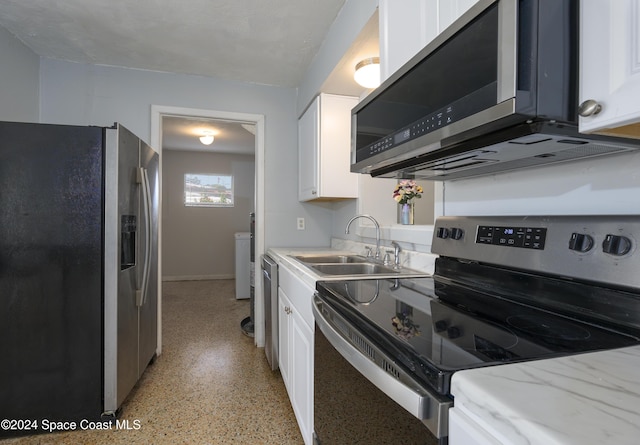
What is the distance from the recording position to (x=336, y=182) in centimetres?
242

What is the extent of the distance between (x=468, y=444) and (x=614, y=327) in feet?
1.62

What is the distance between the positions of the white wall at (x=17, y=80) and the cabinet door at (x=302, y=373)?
233 centimetres

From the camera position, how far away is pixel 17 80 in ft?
7.48

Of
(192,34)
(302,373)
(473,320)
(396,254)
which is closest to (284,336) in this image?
(302,373)

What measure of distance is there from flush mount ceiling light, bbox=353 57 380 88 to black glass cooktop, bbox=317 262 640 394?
125cm

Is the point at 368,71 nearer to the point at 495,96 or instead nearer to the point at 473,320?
the point at 495,96

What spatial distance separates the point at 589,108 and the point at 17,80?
314cm

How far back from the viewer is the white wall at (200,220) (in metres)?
5.82

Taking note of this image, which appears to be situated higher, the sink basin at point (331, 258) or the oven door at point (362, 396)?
the sink basin at point (331, 258)

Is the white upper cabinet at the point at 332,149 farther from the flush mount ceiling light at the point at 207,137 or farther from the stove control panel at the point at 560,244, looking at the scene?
the flush mount ceiling light at the point at 207,137

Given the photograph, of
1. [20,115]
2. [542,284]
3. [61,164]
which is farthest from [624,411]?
[20,115]

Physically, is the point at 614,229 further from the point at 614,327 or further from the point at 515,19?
the point at 515,19

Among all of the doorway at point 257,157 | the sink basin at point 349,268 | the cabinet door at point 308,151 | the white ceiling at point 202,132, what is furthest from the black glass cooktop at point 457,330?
the white ceiling at point 202,132

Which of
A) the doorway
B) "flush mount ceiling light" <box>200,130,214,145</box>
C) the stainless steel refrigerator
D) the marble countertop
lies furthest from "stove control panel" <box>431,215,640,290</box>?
"flush mount ceiling light" <box>200,130,214,145</box>
